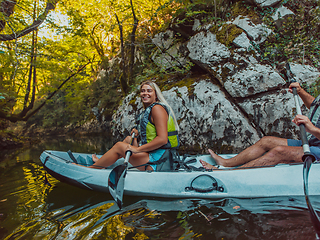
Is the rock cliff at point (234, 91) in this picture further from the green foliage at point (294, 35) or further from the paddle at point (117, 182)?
the paddle at point (117, 182)

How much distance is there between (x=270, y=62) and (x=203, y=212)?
5.83m

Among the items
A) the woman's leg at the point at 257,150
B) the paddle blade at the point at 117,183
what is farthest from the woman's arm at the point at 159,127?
the woman's leg at the point at 257,150

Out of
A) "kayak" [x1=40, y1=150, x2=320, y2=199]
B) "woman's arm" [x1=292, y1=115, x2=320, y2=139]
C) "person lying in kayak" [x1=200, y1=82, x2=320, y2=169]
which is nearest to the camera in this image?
"woman's arm" [x1=292, y1=115, x2=320, y2=139]

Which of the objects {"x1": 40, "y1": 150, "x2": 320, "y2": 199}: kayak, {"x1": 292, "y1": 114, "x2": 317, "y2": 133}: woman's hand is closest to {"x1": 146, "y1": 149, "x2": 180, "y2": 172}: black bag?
{"x1": 40, "y1": 150, "x2": 320, "y2": 199}: kayak

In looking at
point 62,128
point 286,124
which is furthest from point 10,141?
point 286,124

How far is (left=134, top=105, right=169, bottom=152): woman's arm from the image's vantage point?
2928 millimetres

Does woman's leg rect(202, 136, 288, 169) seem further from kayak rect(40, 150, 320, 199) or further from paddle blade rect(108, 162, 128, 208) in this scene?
paddle blade rect(108, 162, 128, 208)

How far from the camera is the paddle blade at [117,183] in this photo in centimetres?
261

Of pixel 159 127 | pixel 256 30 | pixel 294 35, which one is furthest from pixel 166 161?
pixel 294 35

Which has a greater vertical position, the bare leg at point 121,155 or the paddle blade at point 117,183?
the bare leg at point 121,155

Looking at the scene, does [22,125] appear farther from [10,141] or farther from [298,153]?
[298,153]

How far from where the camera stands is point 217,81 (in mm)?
6840

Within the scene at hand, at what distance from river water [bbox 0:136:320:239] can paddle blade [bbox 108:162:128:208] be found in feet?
0.66

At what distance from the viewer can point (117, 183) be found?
2.70 meters
